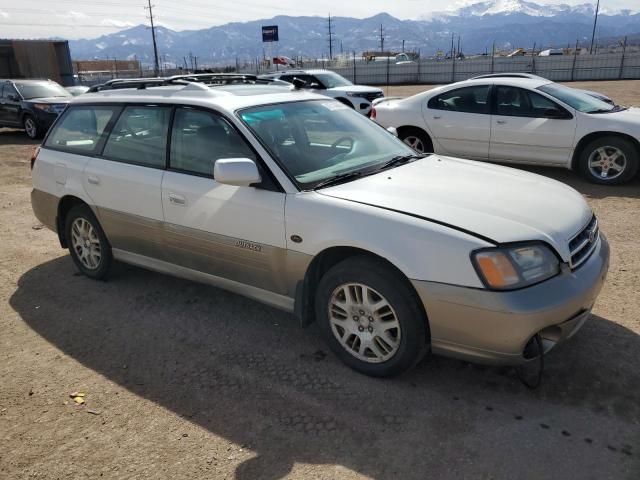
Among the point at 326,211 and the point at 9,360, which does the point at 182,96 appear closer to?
the point at 326,211

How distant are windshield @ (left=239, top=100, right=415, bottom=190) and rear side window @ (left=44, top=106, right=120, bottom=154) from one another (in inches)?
59.8

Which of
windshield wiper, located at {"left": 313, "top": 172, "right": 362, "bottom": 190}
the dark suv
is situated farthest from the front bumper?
the dark suv

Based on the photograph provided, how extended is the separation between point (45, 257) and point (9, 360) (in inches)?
88.1

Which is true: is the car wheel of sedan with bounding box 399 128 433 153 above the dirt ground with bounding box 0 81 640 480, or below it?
above

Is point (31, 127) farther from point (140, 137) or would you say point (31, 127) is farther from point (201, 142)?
point (201, 142)

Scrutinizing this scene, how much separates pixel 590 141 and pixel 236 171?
20.3ft

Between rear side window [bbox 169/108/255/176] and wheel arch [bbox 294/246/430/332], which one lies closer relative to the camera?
wheel arch [bbox 294/246/430/332]

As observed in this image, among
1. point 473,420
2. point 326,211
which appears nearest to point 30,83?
point 326,211

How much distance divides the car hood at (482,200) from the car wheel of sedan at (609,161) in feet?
14.4

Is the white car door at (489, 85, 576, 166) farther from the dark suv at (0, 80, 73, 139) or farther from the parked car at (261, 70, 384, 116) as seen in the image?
the dark suv at (0, 80, 73, 139)

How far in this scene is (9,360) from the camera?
3.67m

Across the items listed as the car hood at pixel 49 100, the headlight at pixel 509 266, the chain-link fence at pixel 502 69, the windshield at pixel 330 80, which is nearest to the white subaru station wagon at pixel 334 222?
the headlight at pixel 509 266

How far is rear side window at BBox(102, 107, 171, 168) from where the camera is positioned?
405 centimetres

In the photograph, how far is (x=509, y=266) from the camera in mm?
2717
